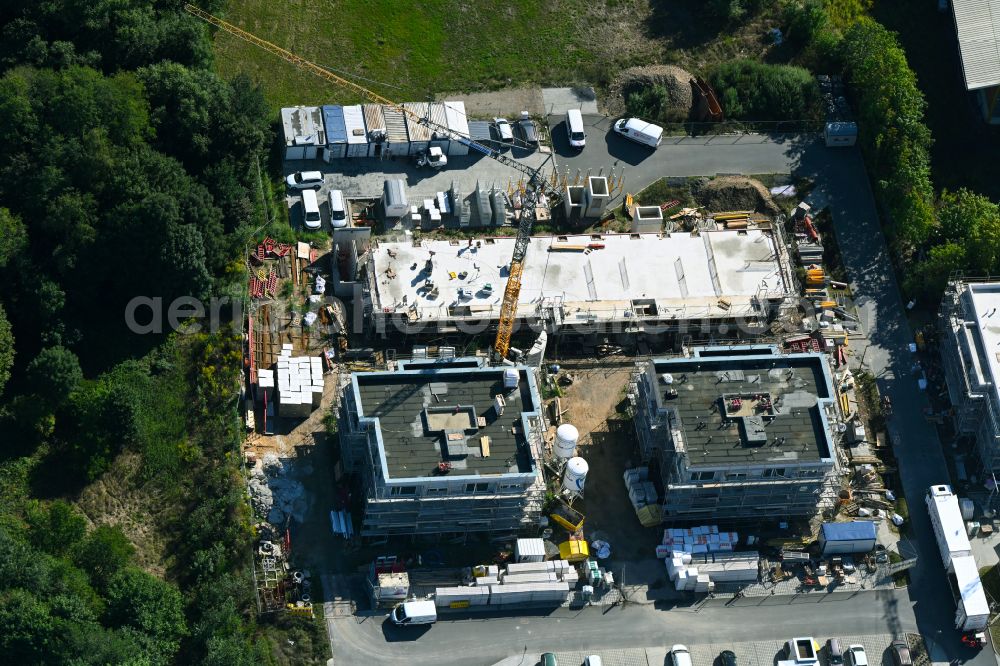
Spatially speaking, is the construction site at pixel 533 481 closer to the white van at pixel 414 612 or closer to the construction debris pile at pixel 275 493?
the construction debris pile at pixel 275 493

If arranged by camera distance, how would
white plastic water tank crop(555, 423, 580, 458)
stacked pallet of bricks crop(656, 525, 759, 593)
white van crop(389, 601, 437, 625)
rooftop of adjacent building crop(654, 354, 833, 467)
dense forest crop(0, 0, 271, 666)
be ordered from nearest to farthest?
dense forest crop(0, 0, 271, 666), white van crop(389, 601, 437, 625), rooftop of adjacent building crop(654, 354, 833, 467), stacked pallet of bricks crop(656, 525, 759, 593), white plastic water tank crop(555, 423, 580, 458)

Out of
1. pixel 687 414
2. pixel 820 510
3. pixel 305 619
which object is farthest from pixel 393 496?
pixel 820 510

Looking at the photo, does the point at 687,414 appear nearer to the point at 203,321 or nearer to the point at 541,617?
the point at 541,617

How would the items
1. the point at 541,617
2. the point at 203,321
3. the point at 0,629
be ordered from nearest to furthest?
the point at 0,629, the point at 541,617, the point at 203,321

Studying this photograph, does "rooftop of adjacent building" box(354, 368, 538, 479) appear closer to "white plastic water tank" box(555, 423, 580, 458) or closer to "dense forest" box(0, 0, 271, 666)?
"white plastic water tank" box(555, 423, 580, 458)

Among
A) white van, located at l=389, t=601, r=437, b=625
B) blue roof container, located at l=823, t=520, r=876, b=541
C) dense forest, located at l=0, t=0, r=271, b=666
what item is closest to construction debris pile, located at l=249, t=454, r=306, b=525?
dense forest, located at l=0, t=0, r=271, b=666
